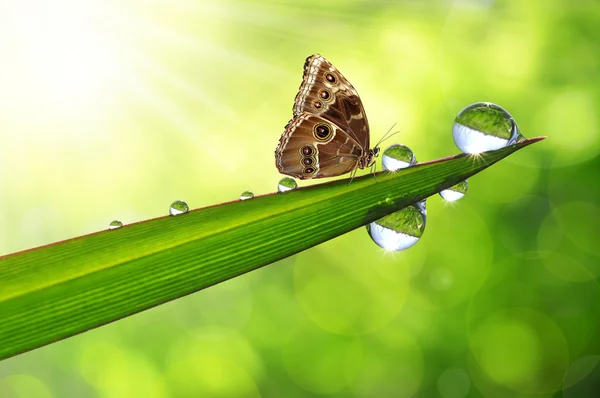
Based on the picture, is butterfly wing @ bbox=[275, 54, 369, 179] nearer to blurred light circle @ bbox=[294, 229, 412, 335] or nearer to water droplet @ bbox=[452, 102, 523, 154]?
water droplet @ bbox=[452, 102, 523, 154]

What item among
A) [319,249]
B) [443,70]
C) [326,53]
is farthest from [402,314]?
[326,53]

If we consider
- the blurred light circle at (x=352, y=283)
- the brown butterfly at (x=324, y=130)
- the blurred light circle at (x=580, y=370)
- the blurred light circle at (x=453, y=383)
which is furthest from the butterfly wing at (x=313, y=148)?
the blurred light circle at (x=580, y=370)

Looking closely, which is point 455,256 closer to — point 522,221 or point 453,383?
point 522,221

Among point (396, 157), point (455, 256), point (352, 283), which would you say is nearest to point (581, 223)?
point (455, 256)

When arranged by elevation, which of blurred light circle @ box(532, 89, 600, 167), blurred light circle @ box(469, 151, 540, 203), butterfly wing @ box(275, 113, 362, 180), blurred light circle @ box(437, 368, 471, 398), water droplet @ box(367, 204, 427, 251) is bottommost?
blurred light circle @ box(437, 368, 471, 398)

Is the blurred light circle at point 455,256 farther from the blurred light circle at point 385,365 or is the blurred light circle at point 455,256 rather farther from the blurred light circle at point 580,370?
the blurred light circle at point 580,370

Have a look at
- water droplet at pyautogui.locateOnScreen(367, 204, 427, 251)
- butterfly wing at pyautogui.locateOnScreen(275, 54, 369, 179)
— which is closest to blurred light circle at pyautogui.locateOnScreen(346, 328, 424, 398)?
butterfly wing at pyautogui.locateOnScreen(275, 54, 369, 179)
